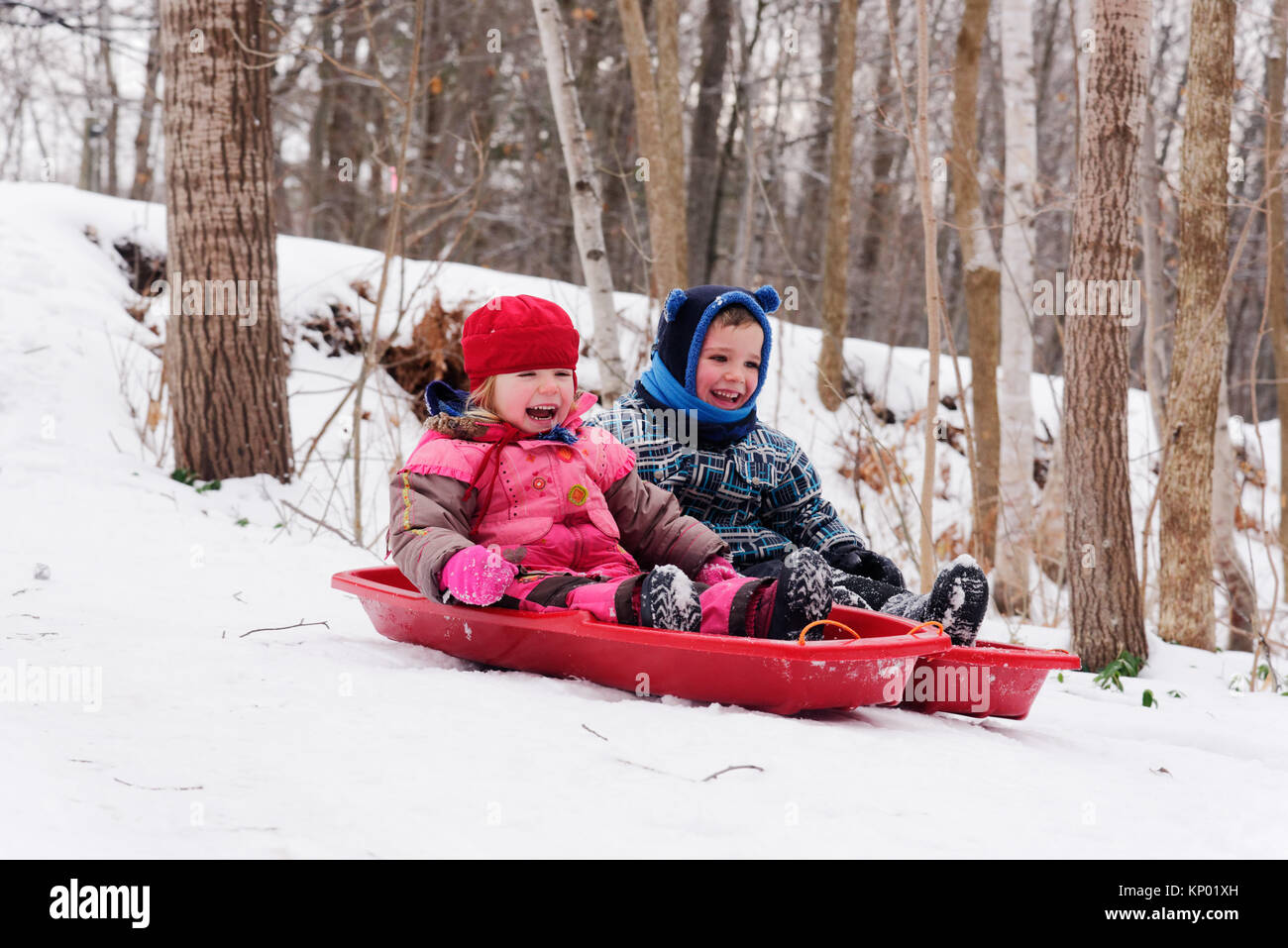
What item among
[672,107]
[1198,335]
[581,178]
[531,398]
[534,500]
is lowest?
[534,500]

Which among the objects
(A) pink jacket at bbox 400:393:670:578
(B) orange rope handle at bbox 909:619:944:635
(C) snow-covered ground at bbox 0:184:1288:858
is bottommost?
(C) snow-covered ground at bbox 0:184:1288:858

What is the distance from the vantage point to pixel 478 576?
2.40 m

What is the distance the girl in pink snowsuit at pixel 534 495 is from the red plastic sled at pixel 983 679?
332 mm

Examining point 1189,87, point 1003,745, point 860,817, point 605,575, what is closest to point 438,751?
point 860,817

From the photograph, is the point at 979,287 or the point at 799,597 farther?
the point at 979,287

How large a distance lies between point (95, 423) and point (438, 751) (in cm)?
461

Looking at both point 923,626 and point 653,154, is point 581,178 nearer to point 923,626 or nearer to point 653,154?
point 653,154

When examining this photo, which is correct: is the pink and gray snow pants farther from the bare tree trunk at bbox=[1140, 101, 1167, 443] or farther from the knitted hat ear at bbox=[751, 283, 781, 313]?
the bare tree trunk at bbox=[1140, 101, 1167, 443]

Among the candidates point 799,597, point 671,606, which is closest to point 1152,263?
point 799,597

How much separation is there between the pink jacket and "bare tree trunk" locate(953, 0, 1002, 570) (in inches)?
193

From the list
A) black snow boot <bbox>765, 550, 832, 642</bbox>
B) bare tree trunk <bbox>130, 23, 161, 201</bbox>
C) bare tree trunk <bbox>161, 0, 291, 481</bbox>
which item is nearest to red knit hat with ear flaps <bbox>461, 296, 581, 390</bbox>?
black snow boot <bbox>765, 550, 832, 642</bbox>

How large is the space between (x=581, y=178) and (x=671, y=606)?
3805 millimetres

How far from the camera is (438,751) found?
193 centimetres

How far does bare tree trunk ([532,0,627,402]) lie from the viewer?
560 cm
